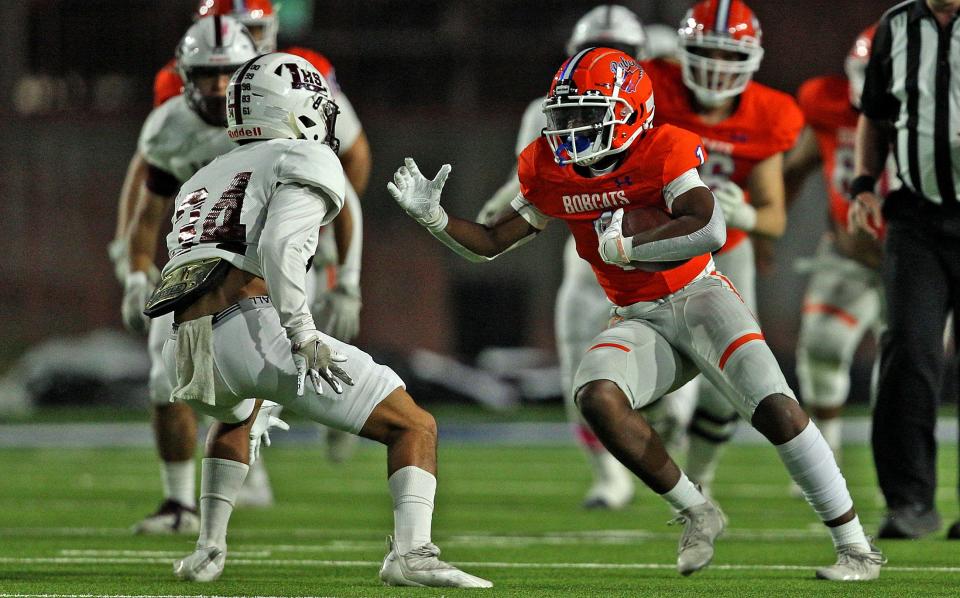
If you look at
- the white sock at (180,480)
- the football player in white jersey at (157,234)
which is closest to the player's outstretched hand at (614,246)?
the football player in white jersey at (157,234)

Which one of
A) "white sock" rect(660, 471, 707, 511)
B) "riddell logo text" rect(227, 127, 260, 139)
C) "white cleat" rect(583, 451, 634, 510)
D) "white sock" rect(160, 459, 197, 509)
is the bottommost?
"white cleat" rect(583, 451, 634, 510)

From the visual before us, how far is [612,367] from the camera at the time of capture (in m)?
4.28

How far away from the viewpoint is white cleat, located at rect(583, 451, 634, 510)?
6.93 meters

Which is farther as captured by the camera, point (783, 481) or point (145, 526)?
point (783, 481)

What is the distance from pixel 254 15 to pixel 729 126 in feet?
6.62

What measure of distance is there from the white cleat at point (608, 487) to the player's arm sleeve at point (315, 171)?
316 cm

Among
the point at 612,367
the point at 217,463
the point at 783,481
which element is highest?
the point at 612,367

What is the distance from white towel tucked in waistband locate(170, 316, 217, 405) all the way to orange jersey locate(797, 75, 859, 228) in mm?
4169

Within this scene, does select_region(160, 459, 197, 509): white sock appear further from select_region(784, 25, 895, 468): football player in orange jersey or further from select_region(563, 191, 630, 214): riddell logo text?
select_region(784, 25, 895, 468): football player in orange jersey

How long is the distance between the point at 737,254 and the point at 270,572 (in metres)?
2.62

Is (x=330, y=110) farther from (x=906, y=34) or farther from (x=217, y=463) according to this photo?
(x=906, y=34)

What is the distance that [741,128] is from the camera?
6.05m

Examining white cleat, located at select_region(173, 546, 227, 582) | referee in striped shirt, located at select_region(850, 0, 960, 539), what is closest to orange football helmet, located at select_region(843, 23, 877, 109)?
referee in striped shirt, located at select_region(850, 0, 960, 539)

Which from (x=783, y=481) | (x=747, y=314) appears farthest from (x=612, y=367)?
(x=783, y=481)
